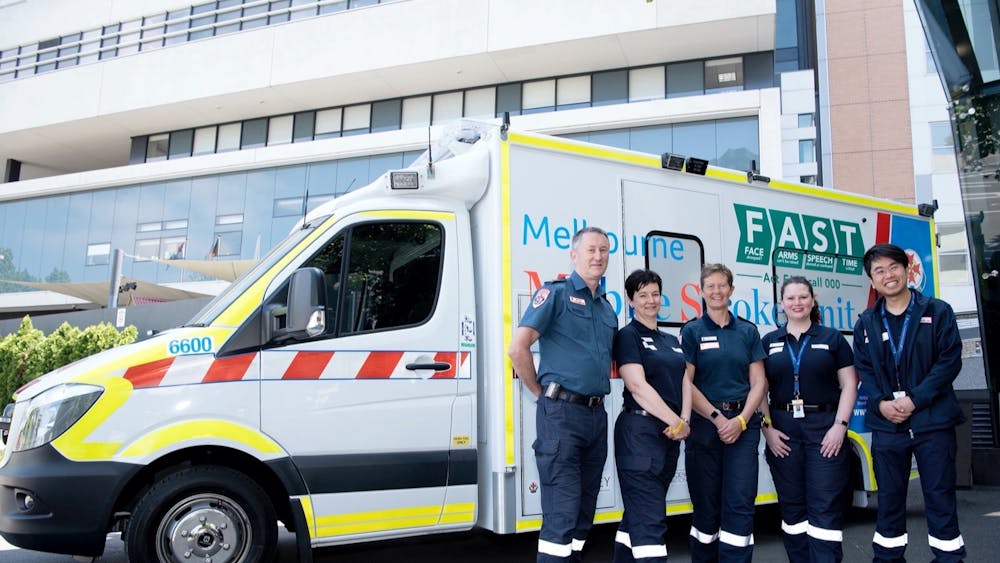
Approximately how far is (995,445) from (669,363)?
817cm

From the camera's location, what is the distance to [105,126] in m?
29.4

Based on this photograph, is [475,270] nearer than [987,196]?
Yes

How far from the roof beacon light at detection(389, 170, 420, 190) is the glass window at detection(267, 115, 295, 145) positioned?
75.2 feet

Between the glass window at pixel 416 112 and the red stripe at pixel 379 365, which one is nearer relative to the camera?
the red stripe at pixel 379 365

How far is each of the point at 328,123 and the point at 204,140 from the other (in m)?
5.45

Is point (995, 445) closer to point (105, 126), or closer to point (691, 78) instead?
point (691, 78)

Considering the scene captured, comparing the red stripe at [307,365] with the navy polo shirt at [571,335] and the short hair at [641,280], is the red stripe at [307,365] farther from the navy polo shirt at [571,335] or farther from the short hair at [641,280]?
the short hair at [641,280]

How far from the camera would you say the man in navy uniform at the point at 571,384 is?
3.93 metres

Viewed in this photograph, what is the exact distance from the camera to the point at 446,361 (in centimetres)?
480

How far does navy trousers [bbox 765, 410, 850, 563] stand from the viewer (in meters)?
4.46

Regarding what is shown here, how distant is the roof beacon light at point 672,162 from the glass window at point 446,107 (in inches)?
756

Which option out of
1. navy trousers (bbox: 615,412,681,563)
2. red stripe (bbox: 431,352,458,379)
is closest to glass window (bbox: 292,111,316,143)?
red stripe (bbox: 431,352,458,379)

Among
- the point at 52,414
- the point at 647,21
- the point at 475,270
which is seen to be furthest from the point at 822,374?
the point at 647,21

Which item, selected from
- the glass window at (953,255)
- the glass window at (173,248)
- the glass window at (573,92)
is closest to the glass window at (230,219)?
the glass window at (173,248)
